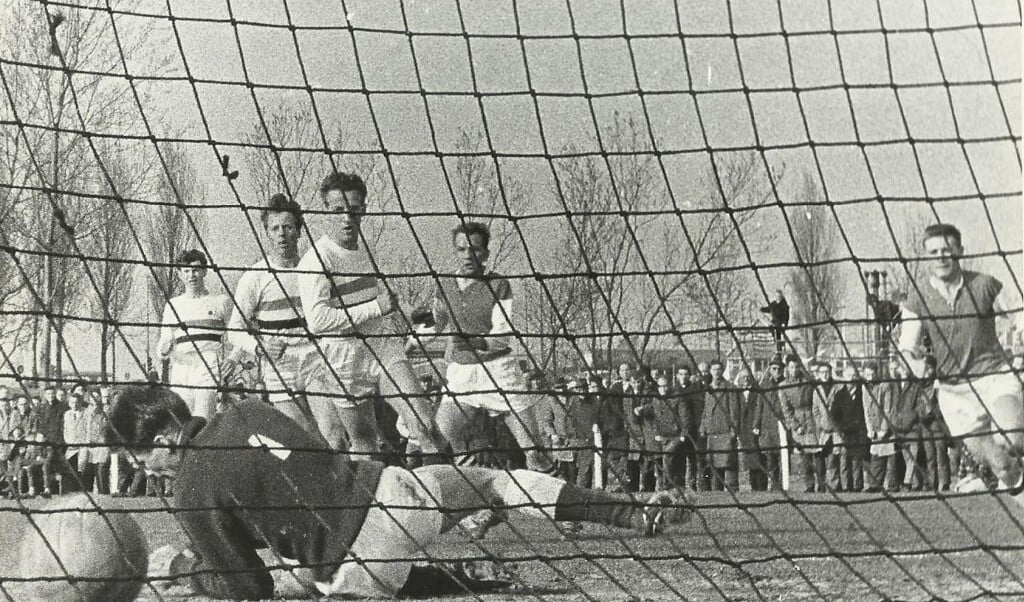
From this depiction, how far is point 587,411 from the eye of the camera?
8734 mm

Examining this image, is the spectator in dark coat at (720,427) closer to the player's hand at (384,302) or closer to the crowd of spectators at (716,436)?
the crowd of spectators at (716,436)

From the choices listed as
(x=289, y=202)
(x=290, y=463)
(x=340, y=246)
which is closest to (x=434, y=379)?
(x=340, y=246)

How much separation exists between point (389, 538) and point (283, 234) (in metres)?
2.09

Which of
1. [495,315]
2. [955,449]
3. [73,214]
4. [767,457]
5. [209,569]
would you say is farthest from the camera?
[73,214]

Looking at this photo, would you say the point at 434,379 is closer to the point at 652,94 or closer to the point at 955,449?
the point at 955,449

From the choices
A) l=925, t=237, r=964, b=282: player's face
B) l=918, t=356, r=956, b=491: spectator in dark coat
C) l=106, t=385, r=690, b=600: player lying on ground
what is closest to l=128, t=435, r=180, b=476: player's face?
l=106, t=385, r=690, b=600: player lying on ground

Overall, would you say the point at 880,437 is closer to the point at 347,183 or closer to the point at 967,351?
the point at 967,351

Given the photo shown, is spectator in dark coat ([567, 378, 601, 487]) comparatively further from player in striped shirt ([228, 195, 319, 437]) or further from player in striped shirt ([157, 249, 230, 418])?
player in striped shirt ([228, 195, 319, 437])

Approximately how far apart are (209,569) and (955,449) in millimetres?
6214

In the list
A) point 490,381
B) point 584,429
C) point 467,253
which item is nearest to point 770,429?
point 584,429

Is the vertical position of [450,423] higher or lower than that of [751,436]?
higher

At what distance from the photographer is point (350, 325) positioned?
4.98 meters

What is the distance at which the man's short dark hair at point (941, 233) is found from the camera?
460 centimetres

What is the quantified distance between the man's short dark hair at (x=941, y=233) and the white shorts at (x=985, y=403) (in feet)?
1.80
